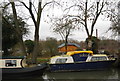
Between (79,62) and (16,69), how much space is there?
298 inches

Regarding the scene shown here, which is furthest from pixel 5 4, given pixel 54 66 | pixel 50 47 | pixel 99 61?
pixel 50 47

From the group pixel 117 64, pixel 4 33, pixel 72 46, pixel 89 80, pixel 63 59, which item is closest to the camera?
pixel 89 80

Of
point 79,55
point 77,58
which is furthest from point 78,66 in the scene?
point 79,55

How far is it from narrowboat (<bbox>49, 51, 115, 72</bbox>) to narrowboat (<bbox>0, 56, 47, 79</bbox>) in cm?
379

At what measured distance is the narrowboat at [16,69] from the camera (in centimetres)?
1537

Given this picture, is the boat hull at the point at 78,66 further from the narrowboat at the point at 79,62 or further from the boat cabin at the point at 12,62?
the boat cabin at the point at 12,62

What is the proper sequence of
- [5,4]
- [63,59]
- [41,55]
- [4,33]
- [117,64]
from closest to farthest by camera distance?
[5,4], [63,59], [117,64], [4,33], [41,55]

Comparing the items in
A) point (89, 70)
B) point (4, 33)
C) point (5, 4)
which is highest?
point (5, 4)

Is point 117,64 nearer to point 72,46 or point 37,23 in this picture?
point 37,23

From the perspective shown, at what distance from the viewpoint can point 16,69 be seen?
611 inches

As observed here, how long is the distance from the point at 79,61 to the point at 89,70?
1.61 metres

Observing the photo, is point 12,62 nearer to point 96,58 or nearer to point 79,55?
point 79,55

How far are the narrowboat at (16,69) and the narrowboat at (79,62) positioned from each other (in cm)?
379

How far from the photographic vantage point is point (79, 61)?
67.3 feet
